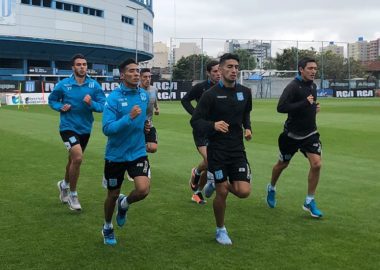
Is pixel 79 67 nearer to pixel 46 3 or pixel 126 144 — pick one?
pixel 126 144

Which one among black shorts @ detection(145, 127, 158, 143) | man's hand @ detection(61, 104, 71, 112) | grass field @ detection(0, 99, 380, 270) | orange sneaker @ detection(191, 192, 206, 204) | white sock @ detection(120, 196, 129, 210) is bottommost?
grass field @ detection(0, 99, 380, 270)

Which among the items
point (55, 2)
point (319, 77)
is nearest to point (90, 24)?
point (55, 2)

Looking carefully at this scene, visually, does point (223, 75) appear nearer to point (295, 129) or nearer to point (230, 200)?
point (295, 129)

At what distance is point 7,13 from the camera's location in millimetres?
63812

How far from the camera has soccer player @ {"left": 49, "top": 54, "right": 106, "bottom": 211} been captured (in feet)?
24.8

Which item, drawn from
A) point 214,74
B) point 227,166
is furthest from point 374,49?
point 227,166

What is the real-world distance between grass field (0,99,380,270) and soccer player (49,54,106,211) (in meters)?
0.58

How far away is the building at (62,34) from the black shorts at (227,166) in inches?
2432

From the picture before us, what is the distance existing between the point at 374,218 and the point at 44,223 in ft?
14.5

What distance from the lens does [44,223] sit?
6848 millimetres

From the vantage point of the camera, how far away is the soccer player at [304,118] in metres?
7.20

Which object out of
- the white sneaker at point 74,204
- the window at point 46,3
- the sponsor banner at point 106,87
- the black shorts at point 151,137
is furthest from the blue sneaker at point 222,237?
the window at point 46,3

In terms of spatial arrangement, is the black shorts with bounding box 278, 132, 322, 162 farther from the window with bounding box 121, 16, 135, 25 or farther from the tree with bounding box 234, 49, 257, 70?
the window with bounding box 121, 16, 135, 25

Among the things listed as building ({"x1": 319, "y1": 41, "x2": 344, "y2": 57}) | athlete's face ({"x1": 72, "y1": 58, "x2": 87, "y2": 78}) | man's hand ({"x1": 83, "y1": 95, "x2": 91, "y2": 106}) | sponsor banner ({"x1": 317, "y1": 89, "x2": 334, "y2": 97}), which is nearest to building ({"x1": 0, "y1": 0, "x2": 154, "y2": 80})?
sponsor banner ({"x1": 317, "y1": 89, "x2": 334, "y2": 97})
